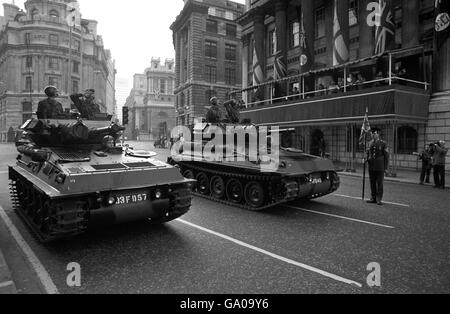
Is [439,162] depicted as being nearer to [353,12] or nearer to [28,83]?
[353,12]

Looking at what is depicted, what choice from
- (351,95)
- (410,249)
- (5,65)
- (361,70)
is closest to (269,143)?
(410,249)

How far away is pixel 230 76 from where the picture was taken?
2044 inches

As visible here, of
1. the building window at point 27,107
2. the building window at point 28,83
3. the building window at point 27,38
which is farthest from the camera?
the building window at point 28,83

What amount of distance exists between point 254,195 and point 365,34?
61.9 ft

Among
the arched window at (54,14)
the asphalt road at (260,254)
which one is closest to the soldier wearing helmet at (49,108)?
the asphalt road at (260,254)

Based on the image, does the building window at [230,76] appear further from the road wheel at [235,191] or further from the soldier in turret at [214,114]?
the road wheel at [235,191]

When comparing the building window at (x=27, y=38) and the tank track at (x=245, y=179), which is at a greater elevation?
the building window at (x=27, y=38)

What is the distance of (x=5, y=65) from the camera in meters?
66.5

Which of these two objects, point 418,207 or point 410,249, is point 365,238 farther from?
point 418,207

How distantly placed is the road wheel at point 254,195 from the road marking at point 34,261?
4854 millimetres

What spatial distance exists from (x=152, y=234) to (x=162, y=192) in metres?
0.82

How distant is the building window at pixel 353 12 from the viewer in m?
23.3

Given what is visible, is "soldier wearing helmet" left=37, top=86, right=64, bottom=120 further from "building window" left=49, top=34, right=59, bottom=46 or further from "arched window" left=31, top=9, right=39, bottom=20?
"arched window" left=31, top=9, right=39, bottom=20

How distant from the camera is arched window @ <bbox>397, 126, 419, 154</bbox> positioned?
60.9 feet
